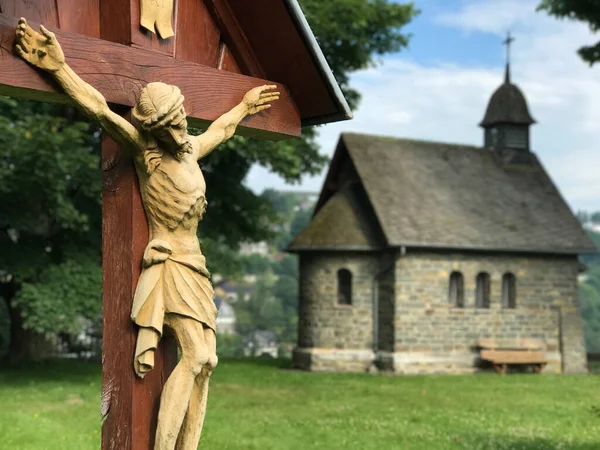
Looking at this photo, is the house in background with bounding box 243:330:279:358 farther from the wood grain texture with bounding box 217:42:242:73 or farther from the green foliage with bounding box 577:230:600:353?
the wood grain texture with bounding box 217:42:242:73

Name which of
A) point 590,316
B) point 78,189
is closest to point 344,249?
point 78,189

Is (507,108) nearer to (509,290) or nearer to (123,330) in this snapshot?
(509,290)

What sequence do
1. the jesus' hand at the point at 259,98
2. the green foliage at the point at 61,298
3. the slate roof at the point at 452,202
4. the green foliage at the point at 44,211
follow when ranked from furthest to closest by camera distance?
the slate roof at the point at 452,202 → the green foliage at the point at 61,298 → the green foliage at the point at 44,211 → the jesus' hand at the point at 259,98

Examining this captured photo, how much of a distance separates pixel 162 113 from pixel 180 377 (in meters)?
1.18

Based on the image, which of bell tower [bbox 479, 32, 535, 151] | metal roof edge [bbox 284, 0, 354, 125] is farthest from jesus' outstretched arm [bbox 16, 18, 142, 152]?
bell tower [bbox 479, 32, 535, 151]

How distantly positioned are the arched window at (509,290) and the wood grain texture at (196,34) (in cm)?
2044

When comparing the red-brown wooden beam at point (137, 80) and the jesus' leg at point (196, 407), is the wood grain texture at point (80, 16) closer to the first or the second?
the red-brown wooden beam at point (137, 80)

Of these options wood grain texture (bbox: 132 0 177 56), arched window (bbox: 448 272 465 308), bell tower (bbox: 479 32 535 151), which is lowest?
arched window (bbox: 448 272 465 308)

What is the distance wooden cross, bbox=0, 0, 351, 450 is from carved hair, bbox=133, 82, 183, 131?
0.25 metres

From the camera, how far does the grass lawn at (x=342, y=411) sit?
10195mm

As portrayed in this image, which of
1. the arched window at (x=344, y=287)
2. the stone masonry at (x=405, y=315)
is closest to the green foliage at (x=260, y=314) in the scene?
the arched window at (x=344, y=287)

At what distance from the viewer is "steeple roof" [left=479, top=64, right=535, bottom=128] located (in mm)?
28438

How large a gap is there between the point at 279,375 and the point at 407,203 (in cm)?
663

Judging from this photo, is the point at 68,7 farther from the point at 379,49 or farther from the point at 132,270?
the point at 379,49
